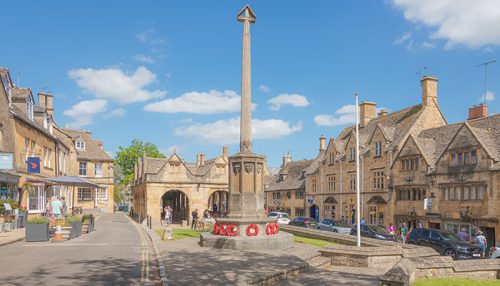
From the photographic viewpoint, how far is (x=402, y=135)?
41688 millimetres

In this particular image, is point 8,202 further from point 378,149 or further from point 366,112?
point 366,112

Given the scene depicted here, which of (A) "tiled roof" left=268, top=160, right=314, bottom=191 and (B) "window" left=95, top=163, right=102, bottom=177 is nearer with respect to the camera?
(A) "tiled roof" left=268, top=160, right=314, bottom=191

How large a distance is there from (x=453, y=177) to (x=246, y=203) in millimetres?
21267

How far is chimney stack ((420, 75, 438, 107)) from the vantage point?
138 ft

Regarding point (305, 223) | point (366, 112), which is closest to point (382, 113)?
point (366, 112)

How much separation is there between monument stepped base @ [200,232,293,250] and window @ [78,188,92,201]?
4433cm

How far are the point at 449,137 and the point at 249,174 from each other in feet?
80.9

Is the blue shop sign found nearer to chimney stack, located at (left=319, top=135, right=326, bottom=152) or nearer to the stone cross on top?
the stone cross on top

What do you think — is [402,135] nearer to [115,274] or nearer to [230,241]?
[230,241]

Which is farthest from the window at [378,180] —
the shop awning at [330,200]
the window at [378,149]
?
the shop awning at [330,200]

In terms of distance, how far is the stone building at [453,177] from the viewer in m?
31.1

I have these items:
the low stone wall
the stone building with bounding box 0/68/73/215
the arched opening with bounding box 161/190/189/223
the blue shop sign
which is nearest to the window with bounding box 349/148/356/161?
the arched opening with bounding box 161/190/189/223

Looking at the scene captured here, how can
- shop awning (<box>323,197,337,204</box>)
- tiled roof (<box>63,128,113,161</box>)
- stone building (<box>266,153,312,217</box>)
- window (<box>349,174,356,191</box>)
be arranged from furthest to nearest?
tiled roof (<box>63,128,113,161</box>)
stone building (<box>266,153,312,217</box>)
shop awning (<box>323,197,337,204</box>)
window (<box>349,174,356,191</box>)

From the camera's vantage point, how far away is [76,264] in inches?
542
